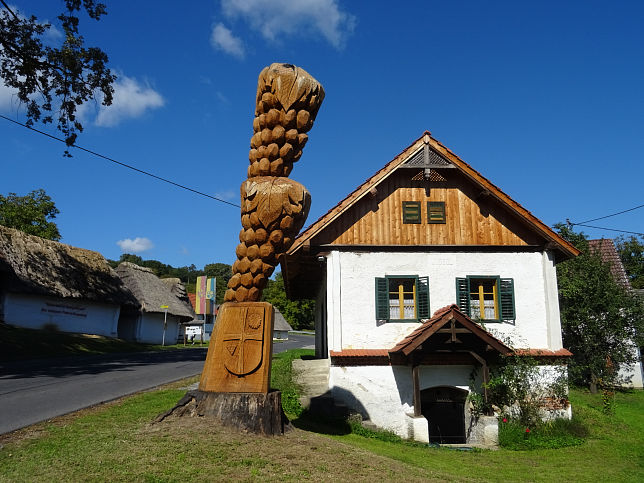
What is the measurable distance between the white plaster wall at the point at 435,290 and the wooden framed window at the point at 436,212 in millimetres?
1028

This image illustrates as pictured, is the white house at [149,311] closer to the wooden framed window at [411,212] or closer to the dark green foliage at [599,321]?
the wooden framed window at [411,212]

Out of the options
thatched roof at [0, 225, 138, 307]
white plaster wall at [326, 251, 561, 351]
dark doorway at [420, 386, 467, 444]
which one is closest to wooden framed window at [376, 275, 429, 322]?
white plaster wall at [326, 251, 561, 351]

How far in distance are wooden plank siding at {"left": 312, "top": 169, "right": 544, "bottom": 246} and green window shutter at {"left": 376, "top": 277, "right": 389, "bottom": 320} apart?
115cm

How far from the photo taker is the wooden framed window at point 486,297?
14453mm

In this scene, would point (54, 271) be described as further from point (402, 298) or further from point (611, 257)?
point (611, 257)

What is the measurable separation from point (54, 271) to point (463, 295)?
2451cm

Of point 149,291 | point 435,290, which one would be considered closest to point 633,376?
point 435,290

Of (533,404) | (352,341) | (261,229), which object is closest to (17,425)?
(261,229)

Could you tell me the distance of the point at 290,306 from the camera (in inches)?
3125

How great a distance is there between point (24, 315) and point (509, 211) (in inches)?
991

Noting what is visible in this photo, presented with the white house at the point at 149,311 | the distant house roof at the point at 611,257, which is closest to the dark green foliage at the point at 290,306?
the white house at the point at 149,311

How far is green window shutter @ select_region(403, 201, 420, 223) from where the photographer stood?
586 inches

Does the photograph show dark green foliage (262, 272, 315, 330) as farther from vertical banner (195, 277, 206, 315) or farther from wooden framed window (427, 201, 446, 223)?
wooden framed window (427, 201, 446, 223)

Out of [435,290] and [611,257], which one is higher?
[611,257]
